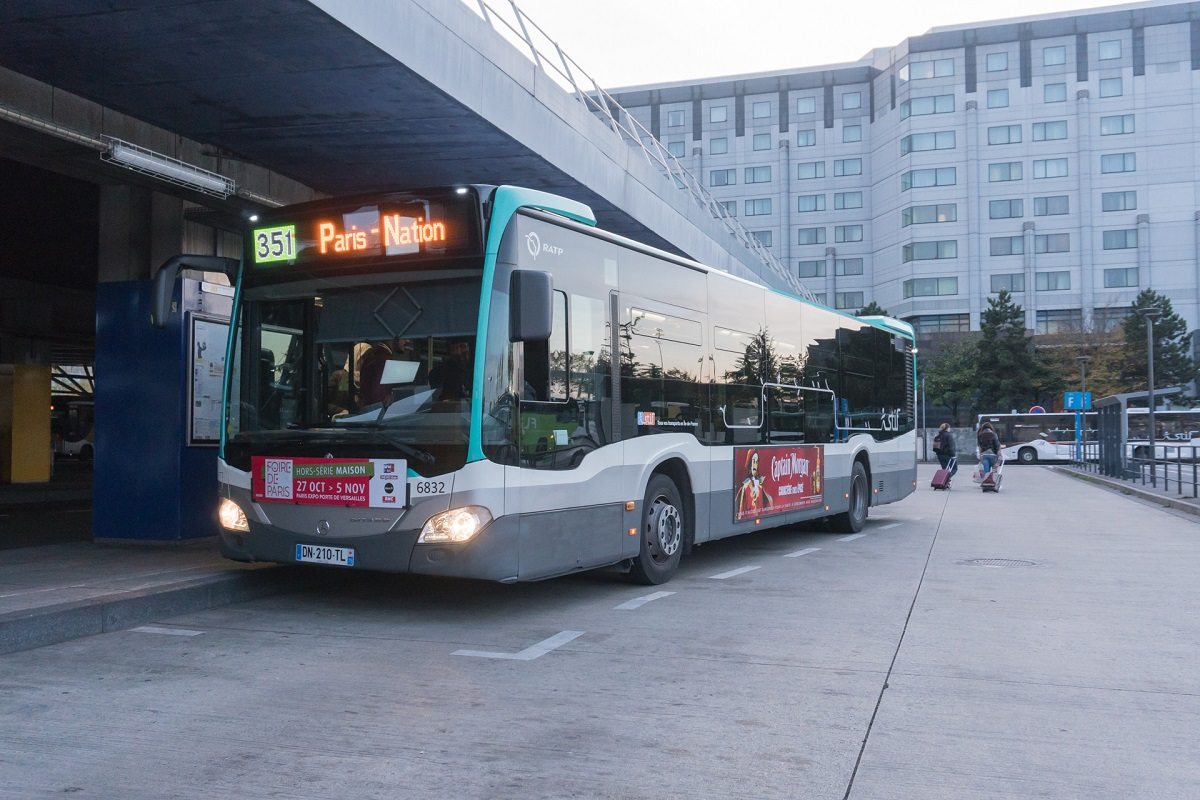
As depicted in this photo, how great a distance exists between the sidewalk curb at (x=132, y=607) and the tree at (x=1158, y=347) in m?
57.3

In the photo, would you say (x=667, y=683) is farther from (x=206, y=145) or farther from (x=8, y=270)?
(x=8, y=270)

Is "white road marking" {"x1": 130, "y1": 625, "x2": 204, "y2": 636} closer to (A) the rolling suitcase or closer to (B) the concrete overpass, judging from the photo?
(B) the concrete overpass

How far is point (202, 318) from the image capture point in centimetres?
1150

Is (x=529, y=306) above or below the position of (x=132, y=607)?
above

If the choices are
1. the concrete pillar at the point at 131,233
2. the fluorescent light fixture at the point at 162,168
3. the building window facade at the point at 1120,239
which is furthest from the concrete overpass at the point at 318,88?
the building window facade at the point at 1120,239

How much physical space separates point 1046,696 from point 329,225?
5.84m

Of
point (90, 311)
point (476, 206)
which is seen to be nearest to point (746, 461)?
point (476, 206)

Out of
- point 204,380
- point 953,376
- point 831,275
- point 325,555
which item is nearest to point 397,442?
point 325,555

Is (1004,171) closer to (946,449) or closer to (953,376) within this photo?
(953,376)

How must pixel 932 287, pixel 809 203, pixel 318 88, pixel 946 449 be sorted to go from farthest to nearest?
pixel 809 203, pixel 932 287, pixel 946 449, pixel 318 88

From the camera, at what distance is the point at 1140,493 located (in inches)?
979

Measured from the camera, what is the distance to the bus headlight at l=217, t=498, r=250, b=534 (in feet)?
26.6

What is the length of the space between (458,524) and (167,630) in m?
2.25

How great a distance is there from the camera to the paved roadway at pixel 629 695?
4.40 m
